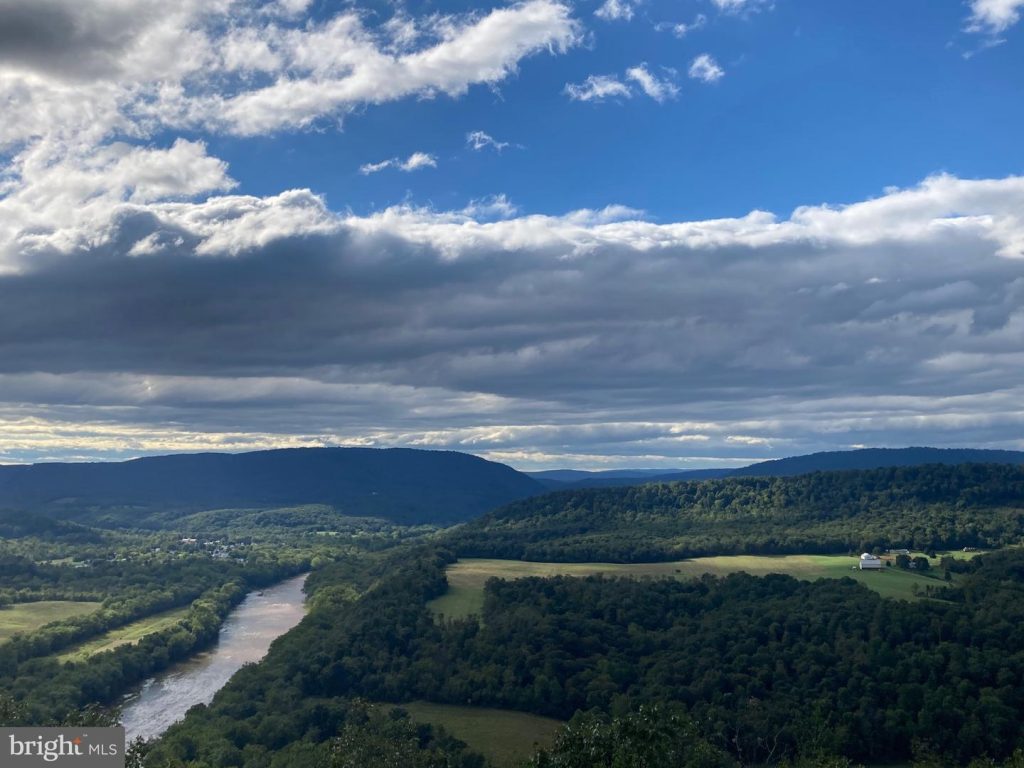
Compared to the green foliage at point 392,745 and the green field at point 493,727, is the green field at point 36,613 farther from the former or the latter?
the green foliage at point 392,745

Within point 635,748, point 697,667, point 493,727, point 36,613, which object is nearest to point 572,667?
point 493,727

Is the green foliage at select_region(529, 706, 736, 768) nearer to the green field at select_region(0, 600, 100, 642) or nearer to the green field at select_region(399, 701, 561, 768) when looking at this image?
the green field at select_region(399, 701, 561, 768)

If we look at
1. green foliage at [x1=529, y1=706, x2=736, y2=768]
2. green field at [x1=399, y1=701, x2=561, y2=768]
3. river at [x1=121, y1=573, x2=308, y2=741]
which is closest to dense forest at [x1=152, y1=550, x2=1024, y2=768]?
green field at [x1=399, y1=701, x2=561, y2=768]

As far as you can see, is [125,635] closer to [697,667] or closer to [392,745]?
[392,745]

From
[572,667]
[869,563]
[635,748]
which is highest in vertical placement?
[869,563]

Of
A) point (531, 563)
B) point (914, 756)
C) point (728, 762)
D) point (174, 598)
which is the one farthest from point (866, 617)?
point (174, 598)

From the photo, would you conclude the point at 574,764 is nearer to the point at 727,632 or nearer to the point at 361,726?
the point at 361,726
